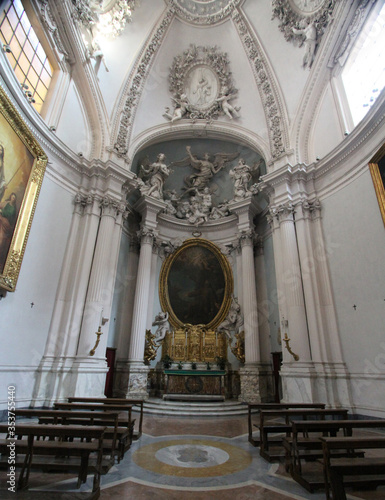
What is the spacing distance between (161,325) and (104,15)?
12853 mm

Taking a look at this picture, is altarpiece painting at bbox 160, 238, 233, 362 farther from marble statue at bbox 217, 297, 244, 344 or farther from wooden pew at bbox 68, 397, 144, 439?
wooden pew at bbox 68, 397, 144, 439

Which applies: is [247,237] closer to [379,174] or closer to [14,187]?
[379,174]

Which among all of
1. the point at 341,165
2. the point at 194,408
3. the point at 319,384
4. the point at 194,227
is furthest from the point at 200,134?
the point at 194,408

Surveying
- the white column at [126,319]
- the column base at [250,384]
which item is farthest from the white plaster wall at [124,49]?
the column base at [250,384]

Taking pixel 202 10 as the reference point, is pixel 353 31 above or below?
below

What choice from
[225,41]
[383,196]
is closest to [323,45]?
[225,41]

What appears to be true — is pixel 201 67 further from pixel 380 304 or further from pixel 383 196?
pixel 380 304

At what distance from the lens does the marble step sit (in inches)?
342

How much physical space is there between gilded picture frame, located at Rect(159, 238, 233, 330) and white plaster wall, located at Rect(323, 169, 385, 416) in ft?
17.3

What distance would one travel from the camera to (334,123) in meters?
10.3

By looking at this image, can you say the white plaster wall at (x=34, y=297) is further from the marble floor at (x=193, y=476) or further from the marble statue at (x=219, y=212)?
the marble statue at (x=219, y=212)

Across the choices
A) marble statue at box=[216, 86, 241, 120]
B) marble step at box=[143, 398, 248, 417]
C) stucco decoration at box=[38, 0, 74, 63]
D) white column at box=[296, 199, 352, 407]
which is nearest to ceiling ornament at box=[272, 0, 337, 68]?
marble statue at box=[216, 86, 241, 120]

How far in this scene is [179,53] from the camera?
13906 mm

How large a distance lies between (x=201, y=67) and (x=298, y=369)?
46.3ft
